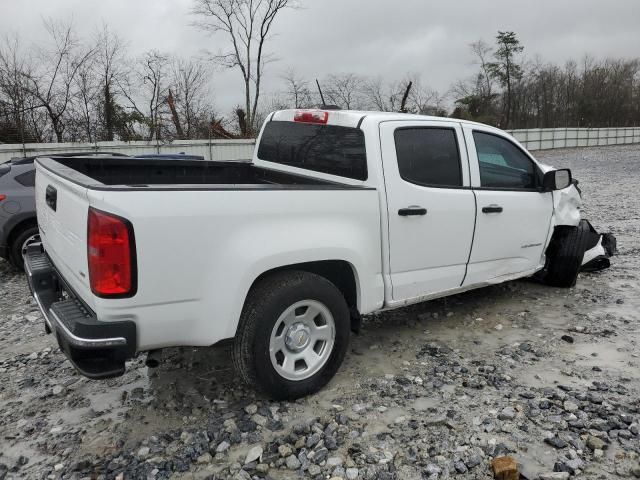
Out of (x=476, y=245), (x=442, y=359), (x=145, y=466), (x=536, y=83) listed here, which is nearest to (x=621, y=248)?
(x=476, y=245)

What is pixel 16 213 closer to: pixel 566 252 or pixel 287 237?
pixel 287 237

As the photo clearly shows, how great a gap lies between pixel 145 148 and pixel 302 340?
22.1m

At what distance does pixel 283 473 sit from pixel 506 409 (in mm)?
1422

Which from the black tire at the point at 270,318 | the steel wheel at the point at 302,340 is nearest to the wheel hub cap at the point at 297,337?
the steel wheel at the point at 302,340

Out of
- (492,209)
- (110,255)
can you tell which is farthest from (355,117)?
(110,255)

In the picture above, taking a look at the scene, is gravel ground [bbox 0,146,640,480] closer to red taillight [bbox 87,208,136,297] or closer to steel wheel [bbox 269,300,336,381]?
steel wheel [bbox 269,300,336,381]

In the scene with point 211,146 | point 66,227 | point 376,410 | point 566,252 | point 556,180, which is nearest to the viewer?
point 66,227

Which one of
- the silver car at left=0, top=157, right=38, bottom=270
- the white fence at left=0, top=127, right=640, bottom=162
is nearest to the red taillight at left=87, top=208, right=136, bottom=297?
the silver car at left=0, top=157, right=38, bottom=270

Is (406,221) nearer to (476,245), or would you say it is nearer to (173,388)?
(476,245)

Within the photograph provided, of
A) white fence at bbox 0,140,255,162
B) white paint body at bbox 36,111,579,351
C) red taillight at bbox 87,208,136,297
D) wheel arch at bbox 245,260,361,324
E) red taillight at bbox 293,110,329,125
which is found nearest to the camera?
red taillight at bbox 87,208,136,297

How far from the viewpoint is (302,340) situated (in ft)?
10.7

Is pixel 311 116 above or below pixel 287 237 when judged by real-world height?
above

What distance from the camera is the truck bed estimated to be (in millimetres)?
4082

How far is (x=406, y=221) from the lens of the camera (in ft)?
11.9
